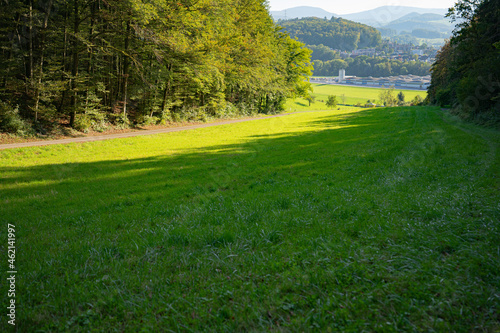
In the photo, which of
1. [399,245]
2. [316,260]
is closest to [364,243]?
[399,245]

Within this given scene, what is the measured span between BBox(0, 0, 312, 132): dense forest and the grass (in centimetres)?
1278

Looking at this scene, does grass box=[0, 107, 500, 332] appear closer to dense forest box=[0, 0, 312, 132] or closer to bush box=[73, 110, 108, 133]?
bush box=[73, 110, 108, 133]

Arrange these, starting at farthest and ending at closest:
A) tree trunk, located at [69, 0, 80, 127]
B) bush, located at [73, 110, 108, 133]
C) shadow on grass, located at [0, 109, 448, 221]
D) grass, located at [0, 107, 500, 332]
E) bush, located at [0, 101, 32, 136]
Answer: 1. bush, located at [73, 110, 108, 133]
2. tree trunk, located at [69, 0, 80, 127]
3. bush, located at [0, 101, 32, 136]
4. shadow on grass, located at [0, 109, 448, 221]
5. grass, located at [0, 107, 500, 332]

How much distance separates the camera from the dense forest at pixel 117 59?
57.8 feet

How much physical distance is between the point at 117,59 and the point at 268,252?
26339 mm

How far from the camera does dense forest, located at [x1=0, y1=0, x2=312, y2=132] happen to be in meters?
17.6

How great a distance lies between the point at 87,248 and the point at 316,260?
4.05 meters

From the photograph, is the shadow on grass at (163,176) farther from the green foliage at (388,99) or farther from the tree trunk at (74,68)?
the green foliage at (388,99)

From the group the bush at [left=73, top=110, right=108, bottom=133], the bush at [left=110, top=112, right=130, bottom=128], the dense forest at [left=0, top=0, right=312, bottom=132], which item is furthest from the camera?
the bush at [left=110, top=112, right=130, bottom=128]

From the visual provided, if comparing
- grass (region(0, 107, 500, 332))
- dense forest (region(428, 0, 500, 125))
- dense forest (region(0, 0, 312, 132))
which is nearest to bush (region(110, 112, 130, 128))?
dense forest (region(0, 0, 312, 132))

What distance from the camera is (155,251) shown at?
4.37 metres

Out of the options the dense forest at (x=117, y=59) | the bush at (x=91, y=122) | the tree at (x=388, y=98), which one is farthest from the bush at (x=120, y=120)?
the tree at (x=388, y=98)

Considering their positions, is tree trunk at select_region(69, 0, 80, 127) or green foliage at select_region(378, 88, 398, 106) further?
green foliage at select_region(378, 88, 398, 106)

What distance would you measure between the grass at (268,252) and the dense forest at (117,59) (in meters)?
12.8
